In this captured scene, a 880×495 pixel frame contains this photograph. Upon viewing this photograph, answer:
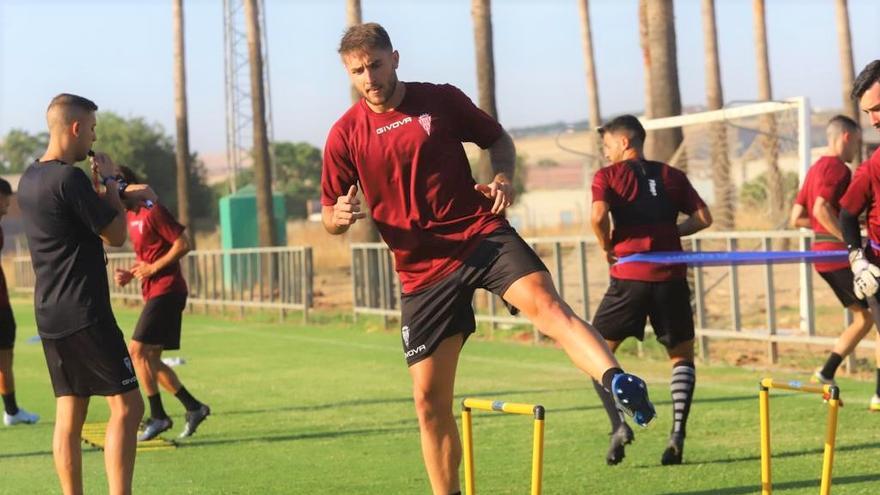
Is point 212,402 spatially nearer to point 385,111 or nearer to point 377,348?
point 377,348

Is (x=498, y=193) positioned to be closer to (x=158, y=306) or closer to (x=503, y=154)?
(x=503, y=154)

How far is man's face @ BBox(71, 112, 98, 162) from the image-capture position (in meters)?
7.66

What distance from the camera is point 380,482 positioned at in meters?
9.23

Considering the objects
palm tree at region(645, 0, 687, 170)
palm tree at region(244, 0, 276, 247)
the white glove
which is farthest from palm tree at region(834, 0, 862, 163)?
the white glove

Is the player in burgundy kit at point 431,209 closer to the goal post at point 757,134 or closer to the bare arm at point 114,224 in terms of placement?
the bare arm at point 114,224

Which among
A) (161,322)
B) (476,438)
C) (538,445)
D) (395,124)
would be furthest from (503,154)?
(161,322)

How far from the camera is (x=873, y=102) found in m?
7.47

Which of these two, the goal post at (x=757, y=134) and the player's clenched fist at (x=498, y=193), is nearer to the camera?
the player's clenched fist at (x=498, y=193)

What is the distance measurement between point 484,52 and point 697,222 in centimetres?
1601

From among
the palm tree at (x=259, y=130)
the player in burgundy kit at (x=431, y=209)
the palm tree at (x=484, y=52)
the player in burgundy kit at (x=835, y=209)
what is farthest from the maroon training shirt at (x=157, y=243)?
the palm tree at (x=259, y=130)

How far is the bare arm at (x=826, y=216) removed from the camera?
37.8 ft

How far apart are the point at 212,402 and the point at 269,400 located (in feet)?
1.90

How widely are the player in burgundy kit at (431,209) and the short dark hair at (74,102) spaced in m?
1.50

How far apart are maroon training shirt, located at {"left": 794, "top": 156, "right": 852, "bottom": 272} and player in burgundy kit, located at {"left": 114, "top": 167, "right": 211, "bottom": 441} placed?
518cm
